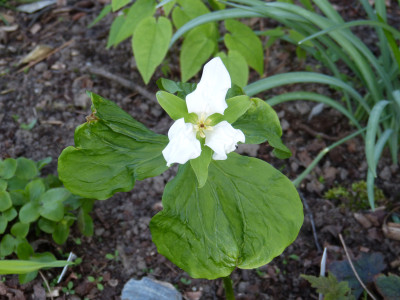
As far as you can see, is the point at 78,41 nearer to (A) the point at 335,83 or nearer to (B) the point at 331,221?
(A) the point at 335,83

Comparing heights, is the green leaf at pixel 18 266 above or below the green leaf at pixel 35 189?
above

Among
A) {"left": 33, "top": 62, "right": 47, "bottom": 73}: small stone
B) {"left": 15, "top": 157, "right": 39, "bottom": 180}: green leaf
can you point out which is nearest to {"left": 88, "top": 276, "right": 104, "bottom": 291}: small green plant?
{"left": 15, "top": 157, "right": 39, "bottom": 180}: green leaf

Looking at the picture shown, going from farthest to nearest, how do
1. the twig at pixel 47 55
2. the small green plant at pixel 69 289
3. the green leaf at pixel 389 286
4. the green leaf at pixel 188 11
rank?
the twig at pixel 47 55
the green leaf at pixel 188 11
the small green plant at pixel 69 289
the green leaf at pixel 389 286

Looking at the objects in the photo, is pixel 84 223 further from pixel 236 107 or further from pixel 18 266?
pixel 236 107

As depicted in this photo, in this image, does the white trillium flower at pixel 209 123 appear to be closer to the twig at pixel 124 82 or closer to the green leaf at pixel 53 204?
the green leaf at pixel 53 204

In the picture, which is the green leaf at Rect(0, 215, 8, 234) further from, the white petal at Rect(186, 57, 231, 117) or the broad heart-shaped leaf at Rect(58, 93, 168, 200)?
the white petal at Rect(186, 57, 231, 117)

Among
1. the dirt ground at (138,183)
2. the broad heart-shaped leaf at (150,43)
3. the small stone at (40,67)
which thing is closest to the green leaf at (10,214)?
the dirt ground at (138,183)
